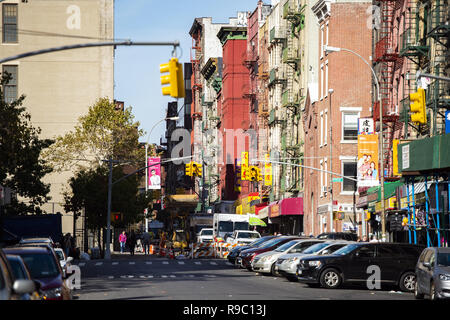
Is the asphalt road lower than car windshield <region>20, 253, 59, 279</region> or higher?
lower

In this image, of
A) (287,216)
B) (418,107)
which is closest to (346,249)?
(418,107)

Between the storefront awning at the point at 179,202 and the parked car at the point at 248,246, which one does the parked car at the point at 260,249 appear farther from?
the storefront awning at the point at 179,202

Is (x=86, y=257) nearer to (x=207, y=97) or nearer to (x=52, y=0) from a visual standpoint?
(x=52, y=0)

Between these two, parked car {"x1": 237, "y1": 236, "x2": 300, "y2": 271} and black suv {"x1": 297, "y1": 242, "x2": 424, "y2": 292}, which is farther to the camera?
parked car {"x1": 237, "y1": 236, "x2": 300, "y2": 271}

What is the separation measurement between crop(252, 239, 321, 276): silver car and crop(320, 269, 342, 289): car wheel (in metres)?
6.95

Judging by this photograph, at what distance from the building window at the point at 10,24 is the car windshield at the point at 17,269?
58044mm

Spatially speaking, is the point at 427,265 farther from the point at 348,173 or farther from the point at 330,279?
the point at 348,173

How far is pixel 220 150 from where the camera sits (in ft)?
379

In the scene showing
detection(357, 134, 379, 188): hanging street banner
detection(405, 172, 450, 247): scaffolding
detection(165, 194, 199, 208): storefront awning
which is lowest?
detection(405, 172, 450, 247): scaffolding

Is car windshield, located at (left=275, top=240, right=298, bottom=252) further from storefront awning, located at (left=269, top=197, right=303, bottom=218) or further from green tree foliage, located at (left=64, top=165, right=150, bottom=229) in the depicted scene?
storefront awning, located at (left=269, top=197, right=303, bottom=218)

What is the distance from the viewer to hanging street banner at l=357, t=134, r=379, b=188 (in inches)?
1899

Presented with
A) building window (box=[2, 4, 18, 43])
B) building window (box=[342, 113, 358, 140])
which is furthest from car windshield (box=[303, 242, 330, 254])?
building window (box=[2, 4, 18, 43])

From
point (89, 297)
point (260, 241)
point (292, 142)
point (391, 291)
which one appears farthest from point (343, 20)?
point (89, 297)

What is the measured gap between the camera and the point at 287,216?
8012 centimetres
